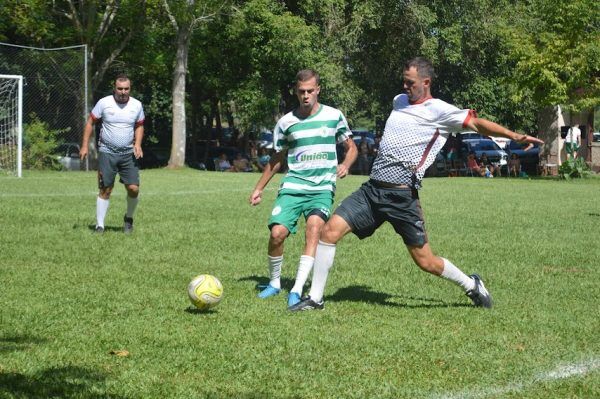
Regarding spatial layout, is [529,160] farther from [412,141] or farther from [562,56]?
[412,141]

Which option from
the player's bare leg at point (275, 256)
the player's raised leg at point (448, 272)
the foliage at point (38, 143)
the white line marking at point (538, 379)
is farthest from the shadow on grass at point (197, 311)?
the foliage at point (38, 143)

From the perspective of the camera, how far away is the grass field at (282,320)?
5.70 m

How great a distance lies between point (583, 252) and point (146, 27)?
102 feet

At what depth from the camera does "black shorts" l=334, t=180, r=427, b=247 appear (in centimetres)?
803

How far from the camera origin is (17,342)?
6590 millimetres

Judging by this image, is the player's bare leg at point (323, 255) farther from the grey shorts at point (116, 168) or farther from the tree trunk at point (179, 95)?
the tree trunk at point (179, 95)

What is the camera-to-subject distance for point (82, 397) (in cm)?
524

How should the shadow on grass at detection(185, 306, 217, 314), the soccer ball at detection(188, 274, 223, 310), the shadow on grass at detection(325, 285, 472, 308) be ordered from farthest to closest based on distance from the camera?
the shadow on grass at detection(325, 285, 472, 308)
the shadow on grass at detection(185, 306, 217, 314)
the soccer ball at detection(188, 274, 223, 310)

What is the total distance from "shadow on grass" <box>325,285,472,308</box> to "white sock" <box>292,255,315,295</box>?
1.14 ft

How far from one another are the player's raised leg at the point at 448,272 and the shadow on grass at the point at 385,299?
171 millimetres

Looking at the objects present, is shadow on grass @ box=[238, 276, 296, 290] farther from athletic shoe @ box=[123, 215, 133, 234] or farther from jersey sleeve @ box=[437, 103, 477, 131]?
athletic shoe @ box=[123, 215, 133, 234]

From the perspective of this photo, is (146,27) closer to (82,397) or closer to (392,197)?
(392,197)

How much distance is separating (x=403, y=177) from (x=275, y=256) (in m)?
1.56

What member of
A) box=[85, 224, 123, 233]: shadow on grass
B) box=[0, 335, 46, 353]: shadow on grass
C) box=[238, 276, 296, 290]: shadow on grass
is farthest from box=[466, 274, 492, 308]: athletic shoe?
box=[85, 224, 123, 233]: shadow on grass
